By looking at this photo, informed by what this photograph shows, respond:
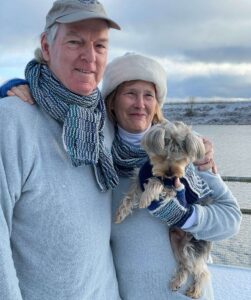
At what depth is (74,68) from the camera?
174 cm

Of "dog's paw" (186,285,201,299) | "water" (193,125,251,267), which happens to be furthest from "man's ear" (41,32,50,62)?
"water" (193,125,251,267)

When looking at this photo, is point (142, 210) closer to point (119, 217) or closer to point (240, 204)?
point (119, 217)

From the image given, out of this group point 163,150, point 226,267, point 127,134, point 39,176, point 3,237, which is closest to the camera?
point 3,237

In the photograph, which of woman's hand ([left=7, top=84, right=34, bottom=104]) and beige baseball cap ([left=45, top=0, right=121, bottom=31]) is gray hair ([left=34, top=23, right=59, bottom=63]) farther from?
woman's hand ([left=7, top=84, right=34, bottom=104])

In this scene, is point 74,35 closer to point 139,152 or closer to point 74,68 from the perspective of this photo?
point 74,68

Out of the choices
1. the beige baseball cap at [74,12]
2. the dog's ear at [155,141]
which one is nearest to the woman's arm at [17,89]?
the beige baseball cap at [74,12]

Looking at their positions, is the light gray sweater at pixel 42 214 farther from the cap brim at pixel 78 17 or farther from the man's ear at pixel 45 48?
the cap brim at pixel 78 17

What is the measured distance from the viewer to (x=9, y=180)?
1.49 metres

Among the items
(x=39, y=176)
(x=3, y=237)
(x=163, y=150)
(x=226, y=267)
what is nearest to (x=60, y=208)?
(x=39, y=176)

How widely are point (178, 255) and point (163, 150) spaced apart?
0.59m

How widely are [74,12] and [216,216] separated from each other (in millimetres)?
1229

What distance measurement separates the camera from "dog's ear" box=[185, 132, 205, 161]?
2066 mm

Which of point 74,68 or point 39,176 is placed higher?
point 74,68

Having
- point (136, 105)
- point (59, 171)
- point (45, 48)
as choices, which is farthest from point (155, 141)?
point (45, 48)
